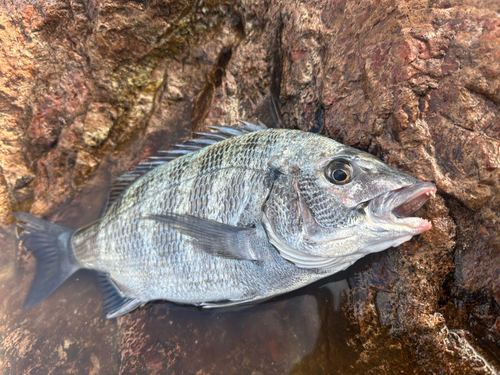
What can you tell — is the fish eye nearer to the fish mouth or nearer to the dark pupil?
the dark pupil

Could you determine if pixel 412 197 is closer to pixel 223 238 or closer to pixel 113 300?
pixel 223 238

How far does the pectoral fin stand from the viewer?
1.73m

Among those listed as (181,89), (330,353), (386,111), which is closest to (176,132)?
(181,89)

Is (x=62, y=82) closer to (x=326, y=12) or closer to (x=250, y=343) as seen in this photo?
(x=326, y=12)

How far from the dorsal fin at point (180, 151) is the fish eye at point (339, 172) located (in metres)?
0.66

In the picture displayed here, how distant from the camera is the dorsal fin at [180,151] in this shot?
2.09 meters

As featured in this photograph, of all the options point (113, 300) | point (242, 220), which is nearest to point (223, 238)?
point (242, 220)

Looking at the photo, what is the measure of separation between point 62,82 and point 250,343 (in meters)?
2.58

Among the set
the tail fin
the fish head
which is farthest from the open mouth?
the tail fin

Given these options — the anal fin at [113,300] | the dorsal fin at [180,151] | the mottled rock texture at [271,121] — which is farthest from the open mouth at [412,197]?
the anal fin at [113,300]

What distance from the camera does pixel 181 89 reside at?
2.56 meters

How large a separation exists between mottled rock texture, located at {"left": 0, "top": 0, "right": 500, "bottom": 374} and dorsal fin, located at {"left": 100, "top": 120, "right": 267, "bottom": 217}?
252mm

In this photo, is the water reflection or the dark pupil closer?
the dark pupil

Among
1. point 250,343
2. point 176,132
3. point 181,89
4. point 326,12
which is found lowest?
point 250,343
